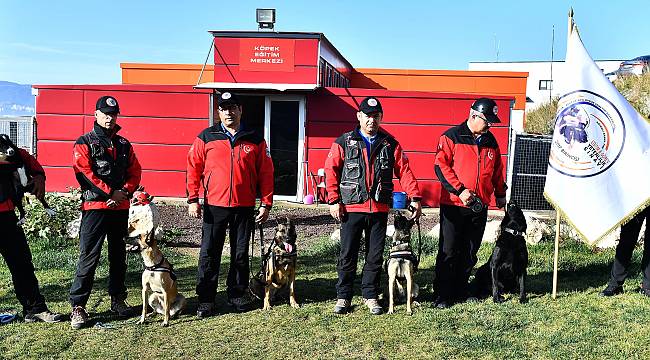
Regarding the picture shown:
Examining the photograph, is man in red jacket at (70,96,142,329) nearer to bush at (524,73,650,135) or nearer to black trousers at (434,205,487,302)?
black trousers at (434,205,487,302)

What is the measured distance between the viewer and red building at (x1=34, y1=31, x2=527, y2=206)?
12.6m

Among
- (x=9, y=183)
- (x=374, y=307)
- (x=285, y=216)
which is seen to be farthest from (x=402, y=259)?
(x=285, y=216)

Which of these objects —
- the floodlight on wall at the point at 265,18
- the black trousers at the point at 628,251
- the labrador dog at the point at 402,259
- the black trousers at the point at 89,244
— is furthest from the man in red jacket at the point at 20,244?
the floodlight on wall at the point at 265,18

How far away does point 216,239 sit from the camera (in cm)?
523

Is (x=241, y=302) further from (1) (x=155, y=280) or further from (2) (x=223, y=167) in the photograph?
(2) (x=223, y=167)

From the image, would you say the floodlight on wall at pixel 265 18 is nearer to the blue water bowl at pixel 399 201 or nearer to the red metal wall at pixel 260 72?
the red metal wall at pixel 260 72

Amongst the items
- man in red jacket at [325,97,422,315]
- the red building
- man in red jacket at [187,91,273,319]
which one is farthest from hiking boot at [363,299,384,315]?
the red building

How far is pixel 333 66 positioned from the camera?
1527 cm

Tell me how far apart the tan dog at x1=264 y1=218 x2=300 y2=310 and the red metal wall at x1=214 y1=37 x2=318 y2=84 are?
7757mm

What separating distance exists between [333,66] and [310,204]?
4254 mm

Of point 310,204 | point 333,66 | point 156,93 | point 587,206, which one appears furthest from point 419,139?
point 587,206

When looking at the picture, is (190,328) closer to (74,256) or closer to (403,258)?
(403,258)

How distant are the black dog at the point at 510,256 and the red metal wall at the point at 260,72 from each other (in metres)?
7.93

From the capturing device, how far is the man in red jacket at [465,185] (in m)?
5.20
